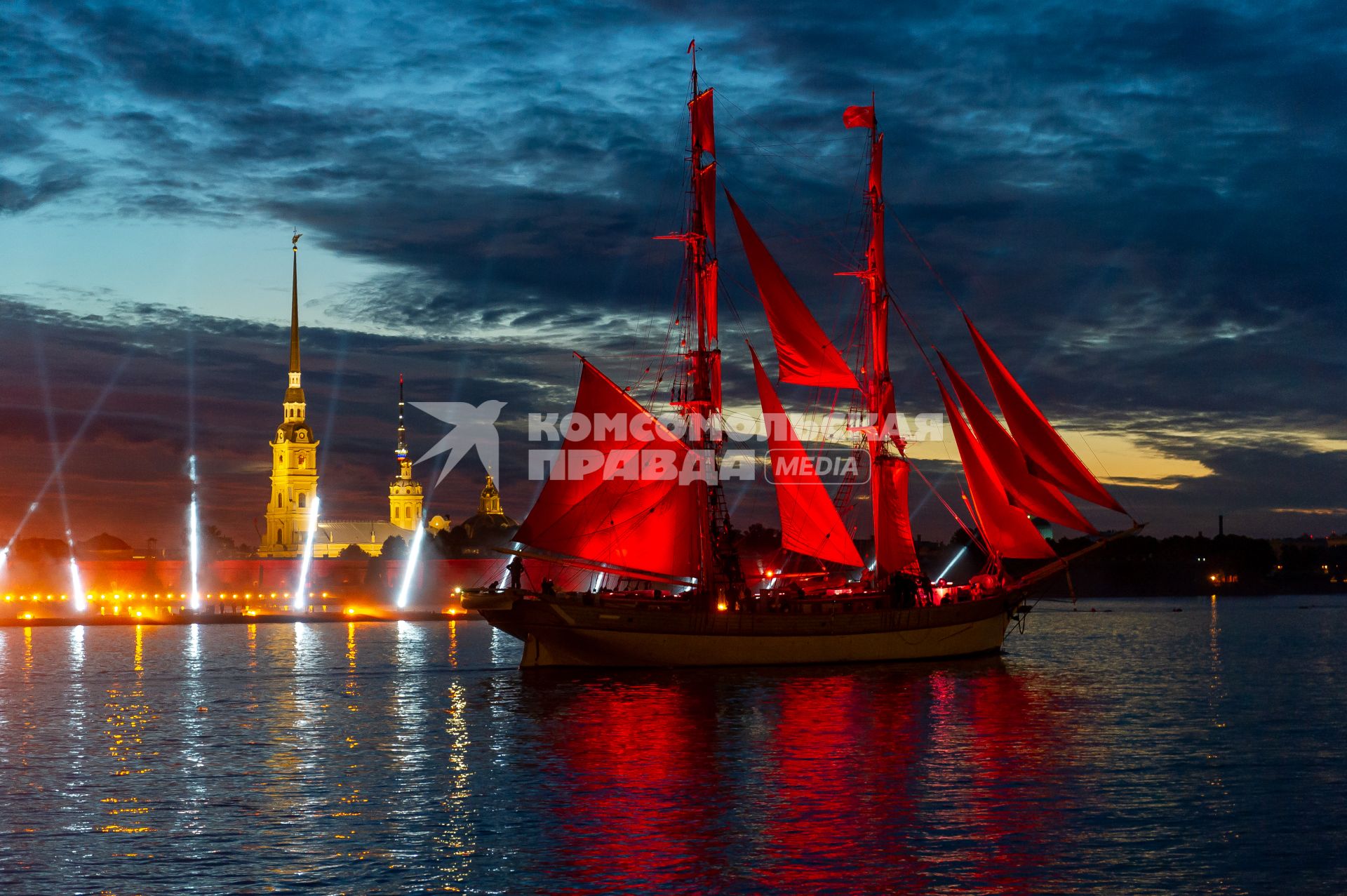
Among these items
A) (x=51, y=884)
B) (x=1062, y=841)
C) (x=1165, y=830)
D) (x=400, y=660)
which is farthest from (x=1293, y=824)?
(x=400, y=660)

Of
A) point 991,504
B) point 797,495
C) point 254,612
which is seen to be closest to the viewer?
point 797,495

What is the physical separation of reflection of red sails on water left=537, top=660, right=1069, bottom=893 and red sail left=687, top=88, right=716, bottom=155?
22.3 metres

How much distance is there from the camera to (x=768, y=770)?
31547 millimetres

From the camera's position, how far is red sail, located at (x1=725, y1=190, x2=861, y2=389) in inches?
2216

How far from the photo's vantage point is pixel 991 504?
58.1 meters

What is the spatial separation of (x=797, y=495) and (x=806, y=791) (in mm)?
28596

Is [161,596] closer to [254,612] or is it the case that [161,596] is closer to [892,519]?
[254,612]

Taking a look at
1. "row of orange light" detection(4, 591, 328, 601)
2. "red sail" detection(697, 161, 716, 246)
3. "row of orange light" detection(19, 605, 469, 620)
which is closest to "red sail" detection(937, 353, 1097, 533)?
"red sail" detection(697, 161, 716, 246)

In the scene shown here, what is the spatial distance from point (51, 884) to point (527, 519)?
31531mm

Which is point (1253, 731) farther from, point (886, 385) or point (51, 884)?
point (51, 884)

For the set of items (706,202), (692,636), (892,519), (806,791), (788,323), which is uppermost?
(706,202)

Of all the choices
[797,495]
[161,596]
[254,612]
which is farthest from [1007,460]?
[161,596]

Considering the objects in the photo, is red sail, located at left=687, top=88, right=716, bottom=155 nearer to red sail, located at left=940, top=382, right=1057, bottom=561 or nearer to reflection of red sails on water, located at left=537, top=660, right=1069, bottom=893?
red sail, located at left=940, top=382, right=1057, bottom=561

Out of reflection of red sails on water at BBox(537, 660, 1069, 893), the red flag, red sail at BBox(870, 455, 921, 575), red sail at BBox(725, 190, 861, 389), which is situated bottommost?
reflection of red sails on water at BBox(537, 660, 1069, 893)
